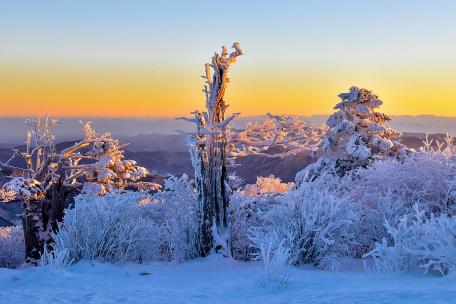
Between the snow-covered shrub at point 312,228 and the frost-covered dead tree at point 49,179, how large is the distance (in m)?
10.3

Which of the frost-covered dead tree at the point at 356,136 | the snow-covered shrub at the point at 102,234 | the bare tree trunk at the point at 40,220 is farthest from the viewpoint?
the bare tree trunk at the point at 40,220

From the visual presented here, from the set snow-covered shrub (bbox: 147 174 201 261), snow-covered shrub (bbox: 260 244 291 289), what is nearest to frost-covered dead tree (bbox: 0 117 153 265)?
snow-covered shrub (bbox: 147 174 201 261)

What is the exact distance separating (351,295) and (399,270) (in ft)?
7.54

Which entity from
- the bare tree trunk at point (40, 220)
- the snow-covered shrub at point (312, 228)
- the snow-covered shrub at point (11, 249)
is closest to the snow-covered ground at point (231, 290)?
the snow-covered shrub at point (312, 228)

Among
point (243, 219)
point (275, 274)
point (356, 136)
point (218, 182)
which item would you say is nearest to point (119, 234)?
point (218, 182)

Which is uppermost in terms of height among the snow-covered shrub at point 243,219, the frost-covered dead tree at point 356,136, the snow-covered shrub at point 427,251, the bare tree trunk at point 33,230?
the frost-covered dead tree at point 356,136

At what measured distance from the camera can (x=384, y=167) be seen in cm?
1648

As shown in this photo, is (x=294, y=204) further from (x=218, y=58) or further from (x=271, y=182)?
(x=271, y=182)

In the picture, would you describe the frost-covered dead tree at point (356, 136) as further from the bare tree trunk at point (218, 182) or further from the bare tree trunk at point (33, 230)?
the bare tree trunk at point (33, 230)

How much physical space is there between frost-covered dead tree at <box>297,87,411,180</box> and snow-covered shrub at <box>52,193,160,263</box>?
9.31 metres

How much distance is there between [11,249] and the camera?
36062 millimetres

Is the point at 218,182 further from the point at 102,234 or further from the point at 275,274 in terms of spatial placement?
the point at 275,274

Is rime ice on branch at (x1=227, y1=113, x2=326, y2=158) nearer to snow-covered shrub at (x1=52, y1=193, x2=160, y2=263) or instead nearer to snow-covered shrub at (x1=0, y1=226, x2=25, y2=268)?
snow-covered shrub at (x1=52, y1=193, x2=160, y2=263)

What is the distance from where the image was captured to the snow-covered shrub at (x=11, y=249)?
35.2 meters
